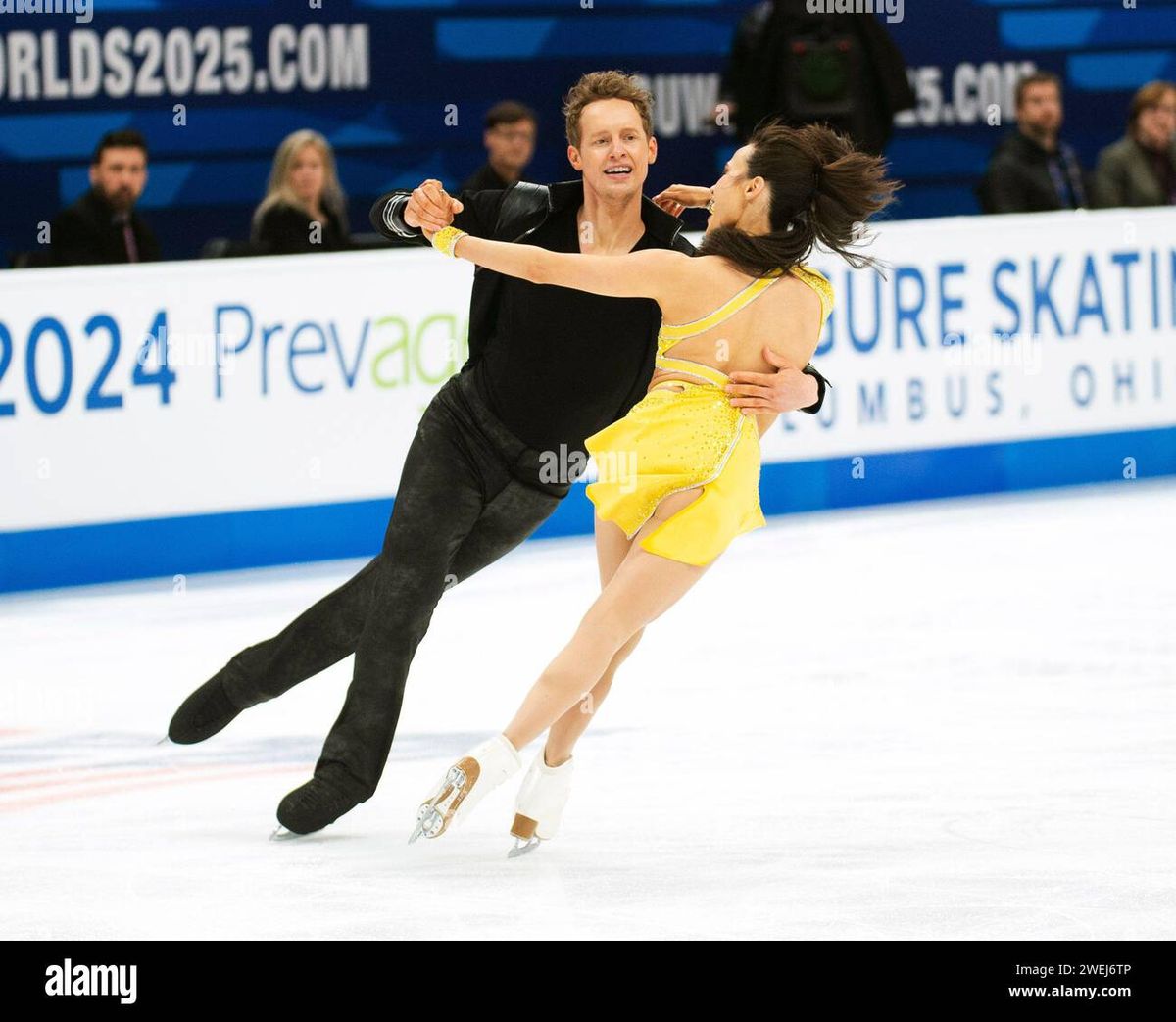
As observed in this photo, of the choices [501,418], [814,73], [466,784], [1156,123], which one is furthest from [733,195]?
[1156,123]

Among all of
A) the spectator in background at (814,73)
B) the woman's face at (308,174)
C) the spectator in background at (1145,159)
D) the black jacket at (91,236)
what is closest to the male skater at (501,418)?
the black jacket at (91,236)

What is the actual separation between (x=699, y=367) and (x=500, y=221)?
23.7 inches

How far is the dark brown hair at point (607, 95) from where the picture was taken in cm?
501

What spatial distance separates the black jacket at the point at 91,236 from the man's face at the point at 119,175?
0.14 feet

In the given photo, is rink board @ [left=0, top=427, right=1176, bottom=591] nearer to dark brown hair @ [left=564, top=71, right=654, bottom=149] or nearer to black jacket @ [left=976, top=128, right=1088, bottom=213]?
black jacket @ [left=976, top=128, right=1088, bottom=213]

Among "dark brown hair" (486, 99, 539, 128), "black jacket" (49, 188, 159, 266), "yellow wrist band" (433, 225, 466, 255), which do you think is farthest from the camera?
"dark brown hair" (486, 99, 539, 128)

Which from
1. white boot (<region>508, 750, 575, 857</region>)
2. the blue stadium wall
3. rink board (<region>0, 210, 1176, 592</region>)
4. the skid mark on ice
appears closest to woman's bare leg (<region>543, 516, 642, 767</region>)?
white boot (<region>508, 750, 575, 857</region>)

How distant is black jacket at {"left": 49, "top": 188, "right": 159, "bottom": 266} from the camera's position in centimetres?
950

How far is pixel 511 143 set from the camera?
35.1ft

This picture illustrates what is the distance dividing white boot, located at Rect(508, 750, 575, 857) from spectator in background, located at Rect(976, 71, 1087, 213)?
7049mm

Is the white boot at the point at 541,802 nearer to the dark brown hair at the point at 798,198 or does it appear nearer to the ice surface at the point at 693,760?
the ice surface at the point at 693,760

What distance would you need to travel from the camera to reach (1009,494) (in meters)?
11.2
